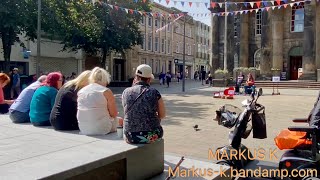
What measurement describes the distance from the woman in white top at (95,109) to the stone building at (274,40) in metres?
33.1

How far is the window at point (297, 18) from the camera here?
38375 millimetres

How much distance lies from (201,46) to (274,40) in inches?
1833

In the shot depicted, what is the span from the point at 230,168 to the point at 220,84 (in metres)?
31.0

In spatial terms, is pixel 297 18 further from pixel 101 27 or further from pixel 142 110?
pixel 142 110

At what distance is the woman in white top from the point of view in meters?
5.32

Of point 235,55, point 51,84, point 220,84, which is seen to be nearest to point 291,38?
point 235,55

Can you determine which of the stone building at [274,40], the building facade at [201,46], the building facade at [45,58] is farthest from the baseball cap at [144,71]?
the building facade at [201,46]

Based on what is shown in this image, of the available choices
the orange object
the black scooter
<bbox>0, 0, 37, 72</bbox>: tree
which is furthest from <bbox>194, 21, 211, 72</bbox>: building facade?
the orange object

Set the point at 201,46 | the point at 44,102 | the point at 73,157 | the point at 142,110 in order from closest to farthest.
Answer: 1. the point at 73,157
2. the point at 142,110
3. the point at 44,102
4. the point at 201,46

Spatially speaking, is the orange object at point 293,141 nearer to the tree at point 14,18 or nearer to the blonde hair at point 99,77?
the blonde hair at point 99,77

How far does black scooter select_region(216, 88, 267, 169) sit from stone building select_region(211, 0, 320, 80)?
31942 millimetres

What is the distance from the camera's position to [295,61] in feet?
128

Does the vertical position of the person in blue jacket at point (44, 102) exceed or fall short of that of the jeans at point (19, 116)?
it exceeds it

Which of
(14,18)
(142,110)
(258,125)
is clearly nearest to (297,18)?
(14,18)
